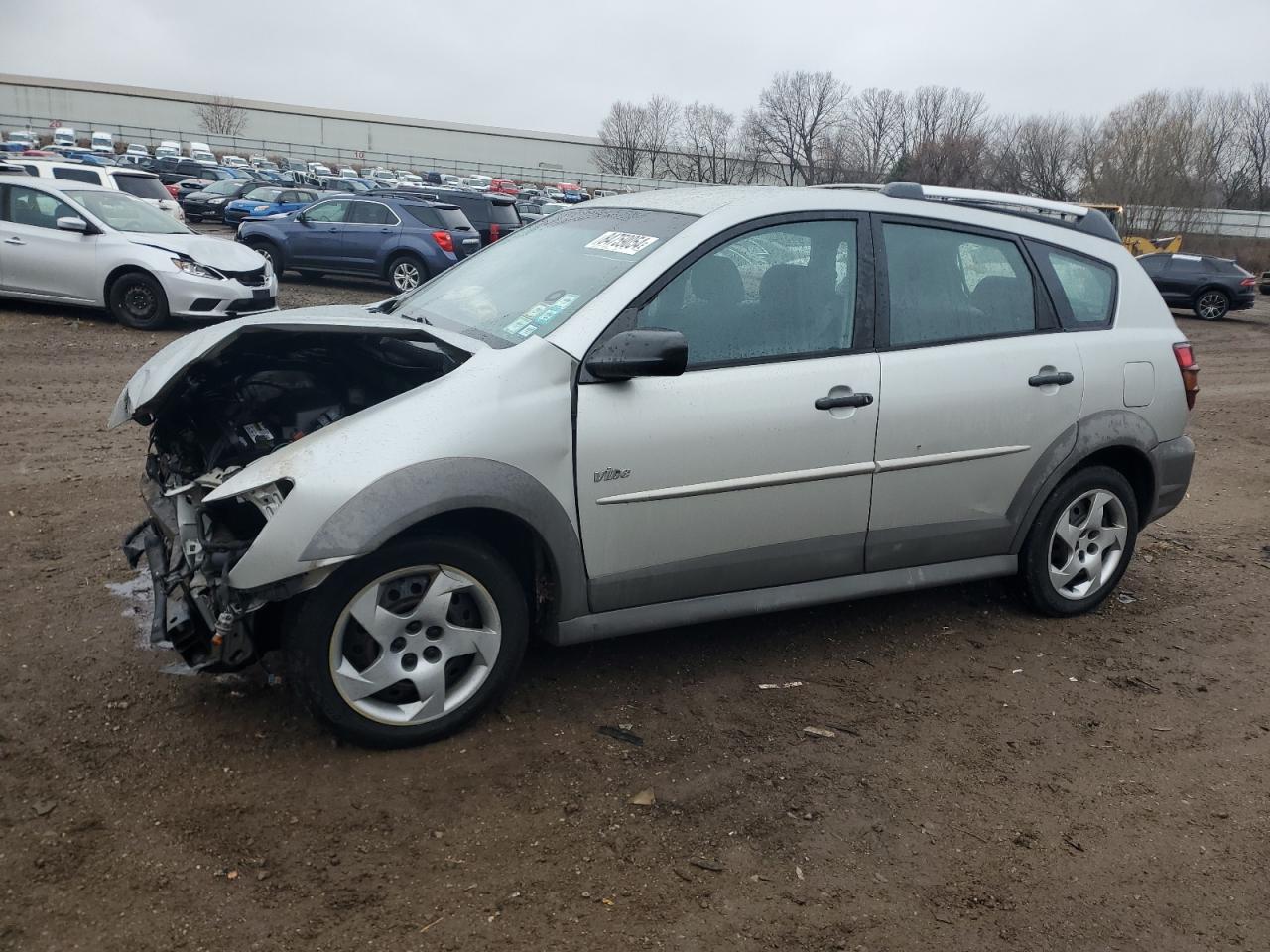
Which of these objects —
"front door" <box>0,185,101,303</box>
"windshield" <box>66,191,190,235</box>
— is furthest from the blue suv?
"front door" <box>0,185,101,303</box>

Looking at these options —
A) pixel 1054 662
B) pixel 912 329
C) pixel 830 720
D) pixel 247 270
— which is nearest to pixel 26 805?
pixel 830 720

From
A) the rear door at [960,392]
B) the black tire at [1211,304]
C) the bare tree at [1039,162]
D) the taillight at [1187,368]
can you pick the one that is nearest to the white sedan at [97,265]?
the rear door at [960,392]

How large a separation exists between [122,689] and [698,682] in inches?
83.6

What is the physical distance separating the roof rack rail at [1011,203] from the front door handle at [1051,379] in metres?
0.79

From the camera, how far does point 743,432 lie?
3766mm

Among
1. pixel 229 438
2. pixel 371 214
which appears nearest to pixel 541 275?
pixel 229 438

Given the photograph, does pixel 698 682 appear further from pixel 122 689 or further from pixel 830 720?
pixel 122 689

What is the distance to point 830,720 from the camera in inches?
152

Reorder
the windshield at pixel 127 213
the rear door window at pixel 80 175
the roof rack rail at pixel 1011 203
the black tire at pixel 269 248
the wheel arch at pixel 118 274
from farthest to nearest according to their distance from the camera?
the rear door window at pixel 80 175
the black tire at pixel 269 248
the windshield at pixel 127 213
the wheel arch at pixel 118 274
the roof rack rail at pixel 1011 203

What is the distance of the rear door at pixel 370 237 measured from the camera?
17.1 meters

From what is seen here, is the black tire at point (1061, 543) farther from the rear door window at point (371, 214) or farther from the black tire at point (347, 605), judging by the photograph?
the rear door window at point (371, 214)

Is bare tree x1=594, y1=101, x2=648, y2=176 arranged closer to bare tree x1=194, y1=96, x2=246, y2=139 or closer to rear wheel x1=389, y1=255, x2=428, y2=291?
bare tree x1=194, y1=96, x2=246, y2=139

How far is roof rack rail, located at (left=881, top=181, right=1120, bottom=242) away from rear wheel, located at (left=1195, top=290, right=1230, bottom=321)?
21.7 metres

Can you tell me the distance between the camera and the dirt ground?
2.74m
